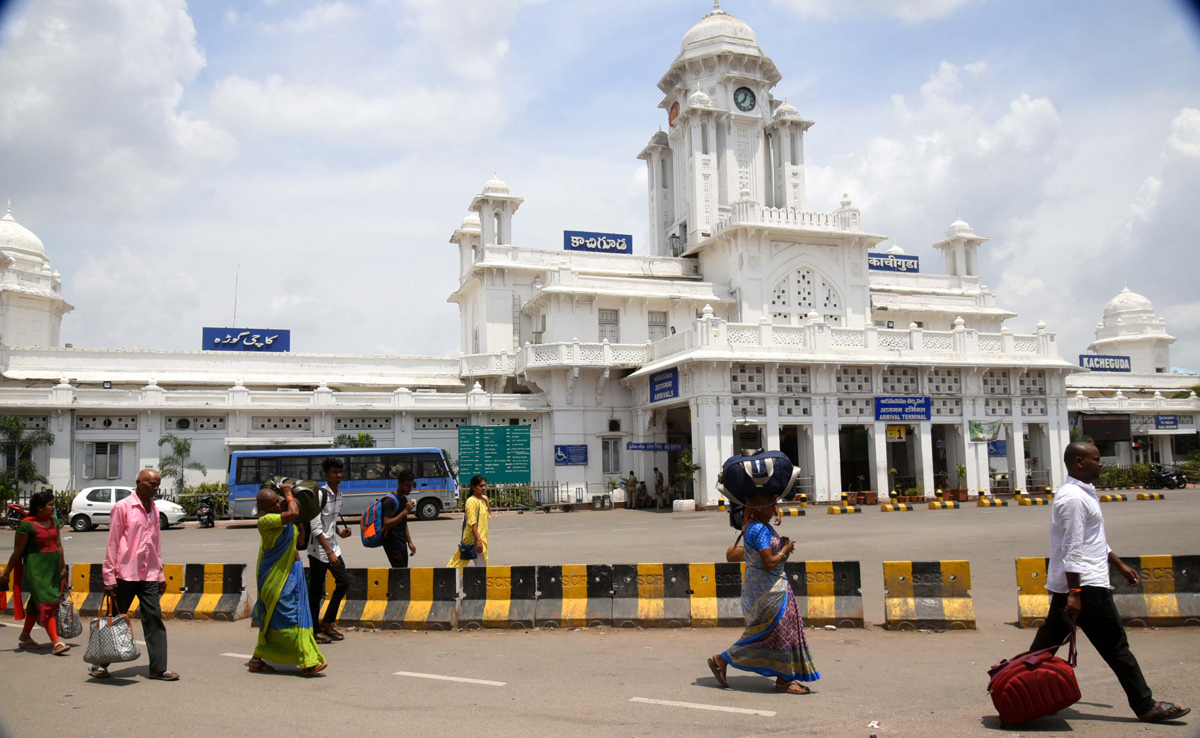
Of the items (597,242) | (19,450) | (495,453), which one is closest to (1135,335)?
(597,242)

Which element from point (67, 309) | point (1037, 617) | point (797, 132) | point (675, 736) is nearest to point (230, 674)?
point (675, 736)

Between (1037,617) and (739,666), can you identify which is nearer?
(739,666)

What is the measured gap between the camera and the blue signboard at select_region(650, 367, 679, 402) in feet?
95.1

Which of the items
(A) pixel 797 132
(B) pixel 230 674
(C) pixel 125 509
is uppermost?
(A) pixel 797 132

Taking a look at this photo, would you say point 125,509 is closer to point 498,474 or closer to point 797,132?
point 498,474

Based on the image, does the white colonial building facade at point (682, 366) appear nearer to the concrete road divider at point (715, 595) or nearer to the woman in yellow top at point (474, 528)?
the woman in yellow top at point (474, 528)

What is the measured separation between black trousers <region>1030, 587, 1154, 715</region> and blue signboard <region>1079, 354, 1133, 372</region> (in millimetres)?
53265

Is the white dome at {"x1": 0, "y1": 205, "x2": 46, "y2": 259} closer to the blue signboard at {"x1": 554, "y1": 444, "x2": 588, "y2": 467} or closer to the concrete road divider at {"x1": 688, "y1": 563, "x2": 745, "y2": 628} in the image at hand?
the blue signboard at {"x1": 554, "y1": 444, "x2": 588, "y2": 467}

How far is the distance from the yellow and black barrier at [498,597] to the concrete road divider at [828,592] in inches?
112

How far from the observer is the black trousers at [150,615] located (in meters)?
6.85

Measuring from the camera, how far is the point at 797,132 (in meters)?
40.5

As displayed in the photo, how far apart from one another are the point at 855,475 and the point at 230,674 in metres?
31.3

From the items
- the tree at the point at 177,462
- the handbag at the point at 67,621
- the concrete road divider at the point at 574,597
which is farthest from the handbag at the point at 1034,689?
the tree at the point at 177,462

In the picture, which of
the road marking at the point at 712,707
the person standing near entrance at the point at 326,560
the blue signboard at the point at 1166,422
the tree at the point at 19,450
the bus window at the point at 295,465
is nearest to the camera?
the road marking at the point at 712,707
